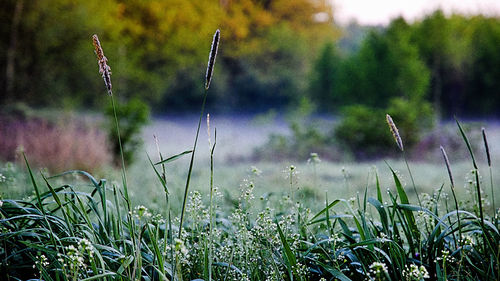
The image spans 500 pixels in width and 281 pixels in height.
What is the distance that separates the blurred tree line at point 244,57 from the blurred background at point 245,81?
48 millimetres

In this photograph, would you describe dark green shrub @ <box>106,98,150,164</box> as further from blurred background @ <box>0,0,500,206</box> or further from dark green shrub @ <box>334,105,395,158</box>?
dark green shrub @ <box>334,105,395,158</box>

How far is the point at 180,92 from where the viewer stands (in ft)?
67.3

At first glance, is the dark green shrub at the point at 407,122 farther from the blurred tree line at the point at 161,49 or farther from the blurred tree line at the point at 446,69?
the blurred tree line at the point at 161,49

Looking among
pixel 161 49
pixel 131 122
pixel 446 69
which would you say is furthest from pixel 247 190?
pixel 446 69

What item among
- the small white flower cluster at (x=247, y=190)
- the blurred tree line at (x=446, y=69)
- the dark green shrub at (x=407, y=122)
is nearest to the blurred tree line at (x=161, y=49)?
the blurred tree line at (x=446, y=69)

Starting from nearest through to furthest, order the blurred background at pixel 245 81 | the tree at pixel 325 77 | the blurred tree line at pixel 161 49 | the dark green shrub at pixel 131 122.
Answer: the dark green shrub at pixel 131 122
the blurred background at pixel 245 81
the blurred tree line at pixel 161 49
the tree at pixel 325 77

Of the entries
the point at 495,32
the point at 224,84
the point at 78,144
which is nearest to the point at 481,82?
the point at 495,32

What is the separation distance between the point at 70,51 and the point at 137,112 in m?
5.28

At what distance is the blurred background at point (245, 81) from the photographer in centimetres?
912

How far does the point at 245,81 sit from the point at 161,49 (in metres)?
4.76

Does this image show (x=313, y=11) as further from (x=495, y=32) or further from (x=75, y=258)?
(x=75, y=258)

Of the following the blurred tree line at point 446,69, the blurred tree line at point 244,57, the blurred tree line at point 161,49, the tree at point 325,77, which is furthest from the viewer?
the tree at point 325,77

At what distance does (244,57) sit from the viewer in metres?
20.9

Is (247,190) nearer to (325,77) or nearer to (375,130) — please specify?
(375,130)
